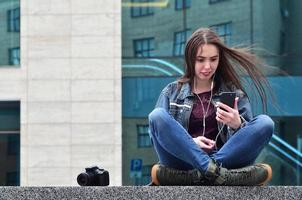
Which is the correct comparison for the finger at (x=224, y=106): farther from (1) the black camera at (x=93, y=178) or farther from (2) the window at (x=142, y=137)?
A: (2) the window at (x=142, y=137)

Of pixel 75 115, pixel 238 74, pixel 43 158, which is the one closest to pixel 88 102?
pixel 75 115

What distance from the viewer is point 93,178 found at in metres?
4.27

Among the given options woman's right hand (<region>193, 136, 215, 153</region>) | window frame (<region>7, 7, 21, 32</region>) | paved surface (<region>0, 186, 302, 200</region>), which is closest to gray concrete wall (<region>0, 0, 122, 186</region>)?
window frame (<region>7, 7, 21, 32</region>)

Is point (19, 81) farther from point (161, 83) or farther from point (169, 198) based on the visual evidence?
point (169, 198)

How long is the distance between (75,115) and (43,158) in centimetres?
131

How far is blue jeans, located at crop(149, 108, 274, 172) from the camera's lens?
4165 mm

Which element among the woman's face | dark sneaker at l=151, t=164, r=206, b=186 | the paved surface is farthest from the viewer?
the woman's face

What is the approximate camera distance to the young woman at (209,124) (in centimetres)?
416

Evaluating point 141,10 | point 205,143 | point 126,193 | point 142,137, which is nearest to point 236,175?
point 205,143

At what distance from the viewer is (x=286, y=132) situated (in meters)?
Answer: 18.5

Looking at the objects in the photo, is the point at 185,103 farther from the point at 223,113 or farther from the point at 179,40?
the point at 179,40

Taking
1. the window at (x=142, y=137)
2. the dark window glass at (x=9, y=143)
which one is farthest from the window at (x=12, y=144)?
the window at (x=142, y=137)

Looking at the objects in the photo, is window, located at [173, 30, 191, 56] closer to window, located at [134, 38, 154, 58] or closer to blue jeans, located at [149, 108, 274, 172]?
window, located at [134, 38, 154, 58]

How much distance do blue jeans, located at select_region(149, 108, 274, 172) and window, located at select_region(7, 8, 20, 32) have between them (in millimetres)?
15234
